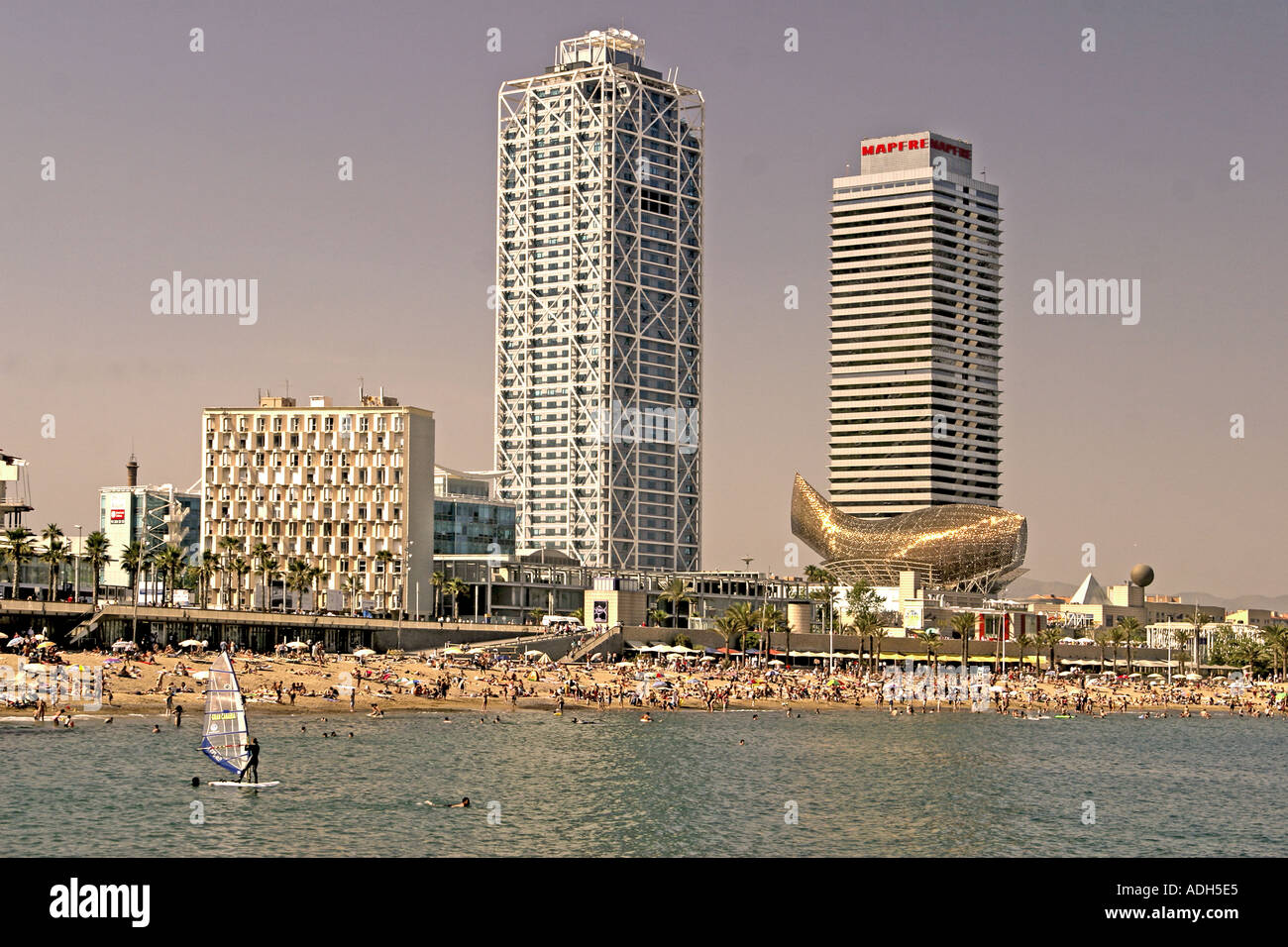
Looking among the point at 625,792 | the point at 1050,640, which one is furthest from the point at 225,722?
the point at 1050,640

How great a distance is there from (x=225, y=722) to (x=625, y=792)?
1867 centimetres

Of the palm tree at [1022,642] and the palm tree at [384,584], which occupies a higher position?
the palm tree at [384,584]

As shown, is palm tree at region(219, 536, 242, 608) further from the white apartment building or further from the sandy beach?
the sandy beach

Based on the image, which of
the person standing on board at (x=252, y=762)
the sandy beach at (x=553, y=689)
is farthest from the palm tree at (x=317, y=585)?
the person standing on board at (x=252, y=762)

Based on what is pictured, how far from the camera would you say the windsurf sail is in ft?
209

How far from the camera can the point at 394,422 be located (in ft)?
639

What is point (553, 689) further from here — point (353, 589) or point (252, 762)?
point (353, 589)

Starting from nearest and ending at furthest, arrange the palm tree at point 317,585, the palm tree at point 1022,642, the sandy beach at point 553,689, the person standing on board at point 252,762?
the person standing on board at point 252,762
the sandy beach at point 553,689
the palm tree at point 1022,642
the palm tree at point 317,585

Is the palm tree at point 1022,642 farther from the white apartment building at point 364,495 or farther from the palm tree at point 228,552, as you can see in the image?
the palm tree at point 228,552

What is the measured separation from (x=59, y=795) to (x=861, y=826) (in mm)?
32646

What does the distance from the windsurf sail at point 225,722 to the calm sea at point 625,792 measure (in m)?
1.97

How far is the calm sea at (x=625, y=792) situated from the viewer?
2092 inches
